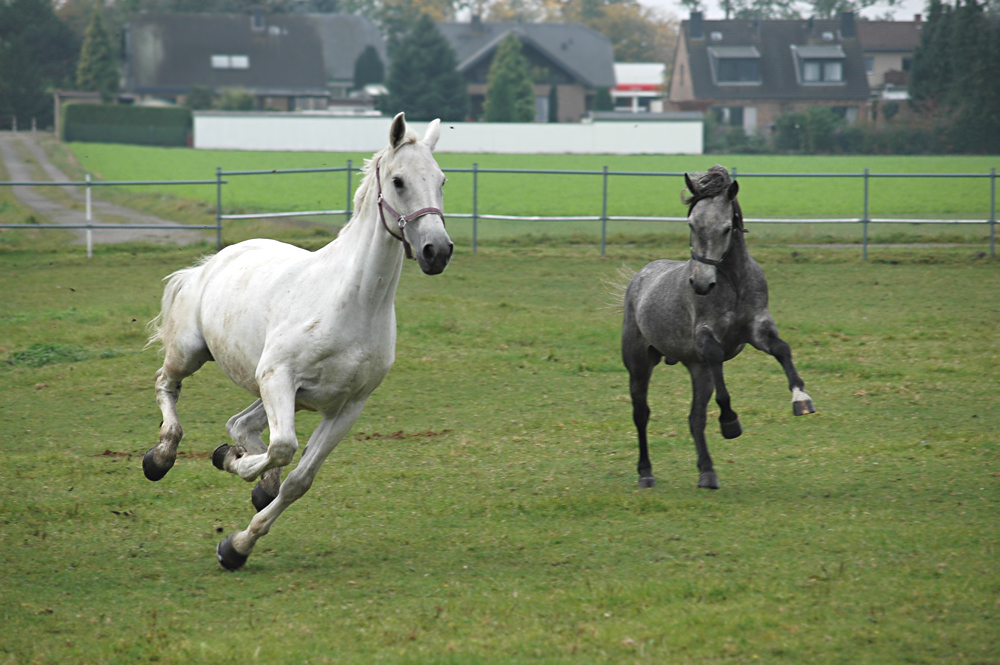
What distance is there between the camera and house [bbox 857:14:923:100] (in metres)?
74.2

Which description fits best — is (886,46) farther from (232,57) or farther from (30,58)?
(30,58)

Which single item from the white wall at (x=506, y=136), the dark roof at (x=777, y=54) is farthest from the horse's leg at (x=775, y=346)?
the dark roof at (x=777, y=54)

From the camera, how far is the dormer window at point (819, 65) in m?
66.9

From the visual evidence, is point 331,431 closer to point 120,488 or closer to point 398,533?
point 398,533

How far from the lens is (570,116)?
71.6 metres

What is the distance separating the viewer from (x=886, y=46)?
2933 inches

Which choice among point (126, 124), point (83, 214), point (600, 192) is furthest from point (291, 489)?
point (126, 124)

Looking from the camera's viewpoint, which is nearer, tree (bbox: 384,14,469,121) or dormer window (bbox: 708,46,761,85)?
tree (bbox: 384,14,469,121)

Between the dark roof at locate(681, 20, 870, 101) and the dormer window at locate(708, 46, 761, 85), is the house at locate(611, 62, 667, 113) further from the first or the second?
the dormer window at locate(708, 46, 761, 85)

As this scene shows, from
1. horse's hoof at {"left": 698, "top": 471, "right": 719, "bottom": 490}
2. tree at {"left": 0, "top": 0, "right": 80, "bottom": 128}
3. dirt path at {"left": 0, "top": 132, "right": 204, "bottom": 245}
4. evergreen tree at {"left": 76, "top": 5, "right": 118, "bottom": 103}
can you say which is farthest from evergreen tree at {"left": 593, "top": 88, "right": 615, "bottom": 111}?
horse's hoof at {"left": 698, "top": 471, "right": 719, "bottom": 490}

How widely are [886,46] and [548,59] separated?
1047 inches

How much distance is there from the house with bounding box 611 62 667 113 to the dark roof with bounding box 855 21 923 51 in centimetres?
1589

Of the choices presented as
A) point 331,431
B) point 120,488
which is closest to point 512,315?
point 120,488

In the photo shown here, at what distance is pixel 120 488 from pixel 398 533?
217 centimetres
